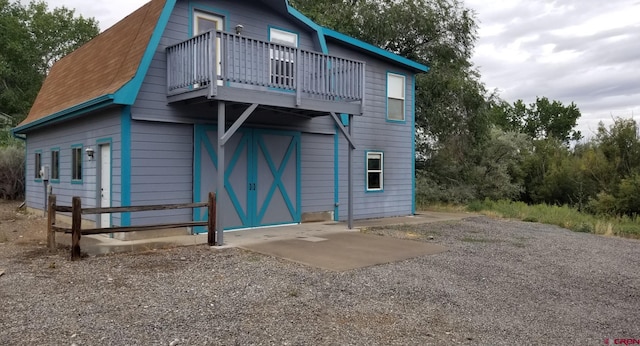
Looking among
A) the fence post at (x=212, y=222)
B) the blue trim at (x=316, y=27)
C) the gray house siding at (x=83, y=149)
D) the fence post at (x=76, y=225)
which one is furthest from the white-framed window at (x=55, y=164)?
the blue trim at (x=316, y=27)

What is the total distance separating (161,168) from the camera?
→ 378 inches

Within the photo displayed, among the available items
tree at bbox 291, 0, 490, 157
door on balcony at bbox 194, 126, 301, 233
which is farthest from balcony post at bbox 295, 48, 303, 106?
tree at bbox 291, 0, 490, 157

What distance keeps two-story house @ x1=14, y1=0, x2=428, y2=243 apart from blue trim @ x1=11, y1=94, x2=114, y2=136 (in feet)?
0.13

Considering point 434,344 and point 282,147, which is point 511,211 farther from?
point 434,344

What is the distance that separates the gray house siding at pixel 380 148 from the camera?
13.5 m

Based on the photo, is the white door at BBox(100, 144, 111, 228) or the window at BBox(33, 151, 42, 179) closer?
the white door at BBox(100, 144, 111, 228)

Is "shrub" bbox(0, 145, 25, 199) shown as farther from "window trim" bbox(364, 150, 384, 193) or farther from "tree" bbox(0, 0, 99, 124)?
"window trim" bbox(364, 150, 384, 193)

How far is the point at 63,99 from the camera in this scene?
40.0ft

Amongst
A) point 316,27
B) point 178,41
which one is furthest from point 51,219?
point 316,27

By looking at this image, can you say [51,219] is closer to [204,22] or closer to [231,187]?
[231,187]

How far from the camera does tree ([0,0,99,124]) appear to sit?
98.0ft

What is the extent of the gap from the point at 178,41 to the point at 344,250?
554cm

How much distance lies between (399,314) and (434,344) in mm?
837

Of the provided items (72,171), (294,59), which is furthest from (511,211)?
(72,171)
